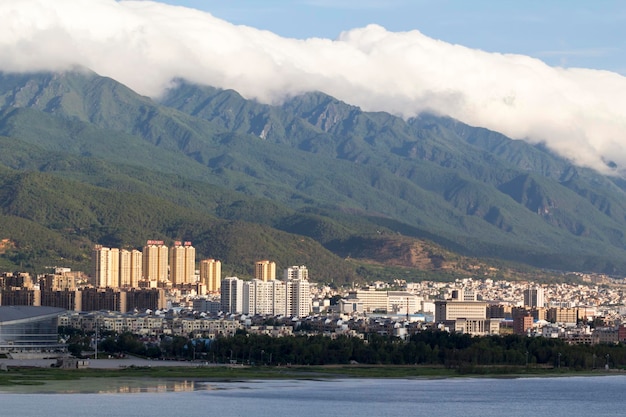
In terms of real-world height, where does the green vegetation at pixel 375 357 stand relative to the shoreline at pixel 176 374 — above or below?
above

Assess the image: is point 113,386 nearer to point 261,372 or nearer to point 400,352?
point 261,372

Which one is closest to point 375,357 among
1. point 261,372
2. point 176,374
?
point 261,372

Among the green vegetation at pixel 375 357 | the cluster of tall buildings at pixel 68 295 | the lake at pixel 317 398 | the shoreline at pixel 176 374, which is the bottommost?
the lake at pixel 317 398

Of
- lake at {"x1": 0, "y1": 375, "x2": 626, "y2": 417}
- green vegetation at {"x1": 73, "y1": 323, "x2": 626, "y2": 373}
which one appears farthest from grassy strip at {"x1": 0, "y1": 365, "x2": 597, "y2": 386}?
lake at {"x1": 0, "y1": 375, "x2": 626, "y2": 417}

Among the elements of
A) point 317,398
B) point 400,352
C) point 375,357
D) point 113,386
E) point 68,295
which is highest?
point 68,295

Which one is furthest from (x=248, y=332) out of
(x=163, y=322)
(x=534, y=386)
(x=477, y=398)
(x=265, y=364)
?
(x=477, y=398)

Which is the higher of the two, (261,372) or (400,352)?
(400,352)

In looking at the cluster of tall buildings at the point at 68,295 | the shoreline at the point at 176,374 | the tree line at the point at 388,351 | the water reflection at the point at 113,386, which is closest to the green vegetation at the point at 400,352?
the tree line at the point at 388,351

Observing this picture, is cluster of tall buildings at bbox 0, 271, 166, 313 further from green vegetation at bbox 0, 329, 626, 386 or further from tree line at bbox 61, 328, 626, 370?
tree line at bbox 61, 328, 626, 370

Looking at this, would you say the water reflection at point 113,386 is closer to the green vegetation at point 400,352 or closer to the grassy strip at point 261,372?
the grassy strip at point 261,372
